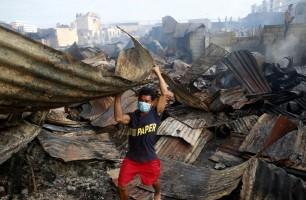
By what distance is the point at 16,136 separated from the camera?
402cm

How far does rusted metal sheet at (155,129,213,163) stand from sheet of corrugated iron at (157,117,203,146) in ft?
0.26

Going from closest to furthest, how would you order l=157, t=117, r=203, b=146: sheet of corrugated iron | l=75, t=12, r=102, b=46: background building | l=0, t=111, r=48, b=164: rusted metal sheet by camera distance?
l=0, t=111, r=48, b=164: rusted metal sheet → l=157, t=117, r=203, b=146: sheet of corrugated iron → l=75, t=12, r=102, b=46: background building

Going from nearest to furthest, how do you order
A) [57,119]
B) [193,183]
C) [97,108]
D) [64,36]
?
[193,183] → [57,119] → [97,108] → [64,36]

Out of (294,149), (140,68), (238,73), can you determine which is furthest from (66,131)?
(238,73)

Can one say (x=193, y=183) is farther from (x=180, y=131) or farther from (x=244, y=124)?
(x=244, y=124)

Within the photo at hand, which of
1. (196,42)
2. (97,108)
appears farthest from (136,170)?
(196,42)

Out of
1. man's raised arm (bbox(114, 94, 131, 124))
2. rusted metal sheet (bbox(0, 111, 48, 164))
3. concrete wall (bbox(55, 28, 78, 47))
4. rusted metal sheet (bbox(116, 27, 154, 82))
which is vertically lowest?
concrete wall (bbox(55, 28, 78, 47))

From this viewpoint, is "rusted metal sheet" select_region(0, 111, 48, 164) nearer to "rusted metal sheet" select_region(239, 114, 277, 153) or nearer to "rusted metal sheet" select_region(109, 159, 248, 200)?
"rusted metal sheet" select_region(109, 159, 248, 200)

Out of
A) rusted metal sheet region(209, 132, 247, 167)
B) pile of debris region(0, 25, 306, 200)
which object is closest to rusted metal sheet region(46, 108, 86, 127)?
pile of debris region(0, 25, 306, 200)

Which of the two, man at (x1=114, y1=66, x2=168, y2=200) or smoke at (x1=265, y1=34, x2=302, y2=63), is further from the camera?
smoke at (x1=265, y1=34, x2=302, y2=63)

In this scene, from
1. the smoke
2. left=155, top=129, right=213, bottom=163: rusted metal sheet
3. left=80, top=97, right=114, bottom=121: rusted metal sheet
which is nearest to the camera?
left=155, top=129, right=213, bottom=163: rusted metal sheet

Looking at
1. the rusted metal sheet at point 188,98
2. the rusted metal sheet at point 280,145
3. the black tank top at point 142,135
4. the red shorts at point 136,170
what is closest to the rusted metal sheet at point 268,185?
the rusted metal sheet at point 280,145

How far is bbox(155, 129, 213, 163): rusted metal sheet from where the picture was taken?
587 centimetres

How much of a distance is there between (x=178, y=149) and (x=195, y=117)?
1437 mm
